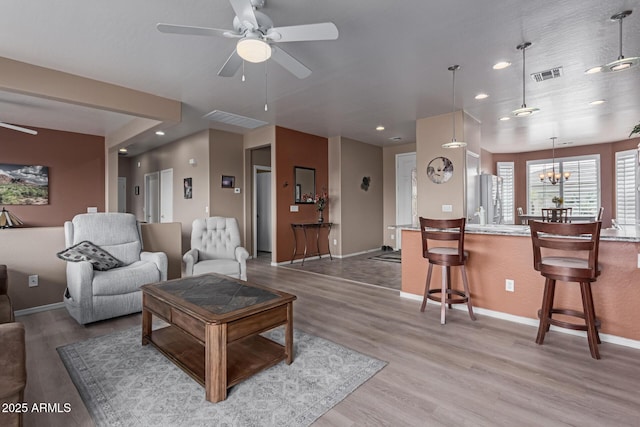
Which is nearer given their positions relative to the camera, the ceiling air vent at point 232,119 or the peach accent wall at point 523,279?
the peach accent wall at point 523,279

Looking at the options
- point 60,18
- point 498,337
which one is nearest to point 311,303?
point 498,337

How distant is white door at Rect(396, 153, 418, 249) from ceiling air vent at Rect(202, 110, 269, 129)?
357cm

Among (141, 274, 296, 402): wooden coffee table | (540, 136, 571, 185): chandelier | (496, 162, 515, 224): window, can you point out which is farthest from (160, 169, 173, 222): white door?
(540, 136, 571, 185): chandelier

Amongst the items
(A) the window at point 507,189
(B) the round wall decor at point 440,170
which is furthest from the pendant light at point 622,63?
(A) the window at point 507,189

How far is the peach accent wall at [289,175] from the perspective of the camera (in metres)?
6.09

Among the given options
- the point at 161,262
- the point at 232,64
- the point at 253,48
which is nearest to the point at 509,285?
the point at 253,48

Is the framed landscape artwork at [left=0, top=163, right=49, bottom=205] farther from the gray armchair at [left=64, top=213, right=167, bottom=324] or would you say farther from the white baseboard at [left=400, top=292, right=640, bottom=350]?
the white baseboard at [left=400, top=292, right=640, bottom=350]

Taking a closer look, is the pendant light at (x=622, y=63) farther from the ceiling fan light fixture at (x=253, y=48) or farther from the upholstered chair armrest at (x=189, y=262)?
the upholstered chair armrest at (x=189, y=262)

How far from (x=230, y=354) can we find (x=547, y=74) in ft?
14.1

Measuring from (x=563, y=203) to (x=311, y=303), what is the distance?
788cm

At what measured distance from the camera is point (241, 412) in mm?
1748

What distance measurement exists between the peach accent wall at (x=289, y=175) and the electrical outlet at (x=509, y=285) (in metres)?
3.93

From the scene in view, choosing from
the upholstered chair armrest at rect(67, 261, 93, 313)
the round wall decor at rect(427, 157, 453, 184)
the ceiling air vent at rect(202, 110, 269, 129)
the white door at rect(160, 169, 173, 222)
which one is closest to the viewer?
the upholstered chair armrest at rect(67, 261, 93, 313)

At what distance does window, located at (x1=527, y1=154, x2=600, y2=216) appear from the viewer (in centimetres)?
781
